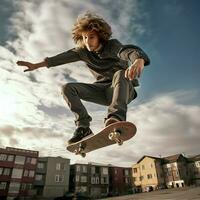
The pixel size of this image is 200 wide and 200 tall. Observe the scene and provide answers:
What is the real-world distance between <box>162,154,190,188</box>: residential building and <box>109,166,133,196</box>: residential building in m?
13.1

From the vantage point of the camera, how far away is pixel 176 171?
70938 millimetres

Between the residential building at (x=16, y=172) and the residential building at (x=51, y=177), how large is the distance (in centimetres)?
Answer: 358

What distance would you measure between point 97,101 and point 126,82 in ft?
3.13

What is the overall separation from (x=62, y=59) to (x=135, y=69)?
7.37 ft

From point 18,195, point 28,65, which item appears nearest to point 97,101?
point 28,65

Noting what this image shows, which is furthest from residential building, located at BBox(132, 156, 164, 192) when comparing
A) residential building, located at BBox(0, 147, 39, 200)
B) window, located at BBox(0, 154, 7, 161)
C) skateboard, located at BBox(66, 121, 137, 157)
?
skateboard, located at BBox(66, 121, 137, 157)

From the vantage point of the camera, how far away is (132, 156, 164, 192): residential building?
71.2m

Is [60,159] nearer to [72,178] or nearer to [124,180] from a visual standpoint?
[72,178]

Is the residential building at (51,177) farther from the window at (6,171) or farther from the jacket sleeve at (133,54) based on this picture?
the jacket sleeve at (133,54)

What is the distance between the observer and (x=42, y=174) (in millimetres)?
61312

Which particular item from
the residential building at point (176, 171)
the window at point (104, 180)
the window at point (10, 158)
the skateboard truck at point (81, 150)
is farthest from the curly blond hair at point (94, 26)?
the window at point (104, 180)

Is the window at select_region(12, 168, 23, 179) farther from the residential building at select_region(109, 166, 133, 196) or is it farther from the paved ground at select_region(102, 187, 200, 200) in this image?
the residential building at select_region(109, 166, 133, 196)

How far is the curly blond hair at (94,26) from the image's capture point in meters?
4.45

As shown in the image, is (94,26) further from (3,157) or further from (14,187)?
(3,157)
